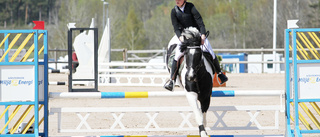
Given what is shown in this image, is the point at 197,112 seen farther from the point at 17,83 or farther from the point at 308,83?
the point at 17,83

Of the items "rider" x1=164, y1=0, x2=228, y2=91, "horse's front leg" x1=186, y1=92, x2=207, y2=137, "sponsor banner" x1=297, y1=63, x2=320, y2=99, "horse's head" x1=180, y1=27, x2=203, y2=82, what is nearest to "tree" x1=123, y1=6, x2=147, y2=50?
"rider" x1=164, y1=0, x2=228, y2=91

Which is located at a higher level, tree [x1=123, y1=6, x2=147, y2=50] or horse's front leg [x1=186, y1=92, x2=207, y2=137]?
tree [x1=123, y1=6, x2=147, y2=50]

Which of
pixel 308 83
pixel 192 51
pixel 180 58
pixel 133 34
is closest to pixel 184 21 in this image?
pixel 180 58

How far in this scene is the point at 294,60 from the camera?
518 cm

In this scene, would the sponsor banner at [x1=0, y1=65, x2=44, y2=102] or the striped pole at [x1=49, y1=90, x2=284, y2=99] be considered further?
the striped pole at [x1=49, y1=90, x2=284, y2=99]

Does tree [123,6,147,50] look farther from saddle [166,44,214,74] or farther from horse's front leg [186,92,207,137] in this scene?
horse's front leg [186,92,207,137]

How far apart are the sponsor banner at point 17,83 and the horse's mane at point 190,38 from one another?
1.75 m

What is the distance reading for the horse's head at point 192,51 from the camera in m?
5.42

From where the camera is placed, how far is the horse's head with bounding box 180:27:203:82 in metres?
5.42

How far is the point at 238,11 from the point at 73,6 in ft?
75.8

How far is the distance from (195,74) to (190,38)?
460mm

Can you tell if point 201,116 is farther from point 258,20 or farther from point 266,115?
point 258,20

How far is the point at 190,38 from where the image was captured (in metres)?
5.57

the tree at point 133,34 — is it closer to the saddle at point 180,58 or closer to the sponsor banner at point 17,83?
the saddle at point 180,58
